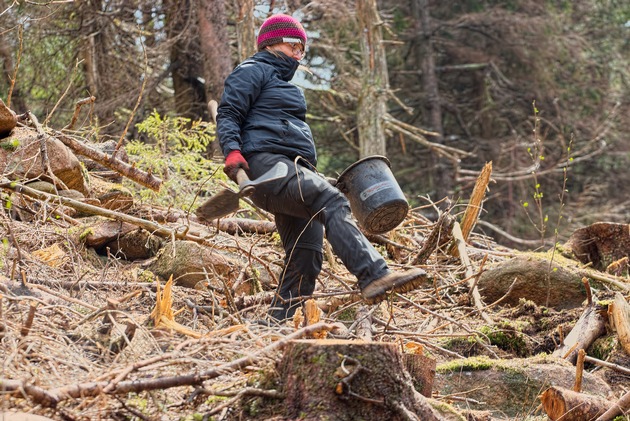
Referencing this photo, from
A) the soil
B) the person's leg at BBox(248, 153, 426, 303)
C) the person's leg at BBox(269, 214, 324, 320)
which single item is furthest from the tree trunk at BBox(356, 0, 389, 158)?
the person's leg at BBox(248, 153, 426, 303)

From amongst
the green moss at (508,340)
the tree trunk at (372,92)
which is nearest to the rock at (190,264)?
the green moss at (508,340)

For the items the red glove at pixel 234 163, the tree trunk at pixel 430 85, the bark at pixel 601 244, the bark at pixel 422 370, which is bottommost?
the tree trunk at pixel 430 85

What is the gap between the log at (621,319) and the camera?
5.38 meters

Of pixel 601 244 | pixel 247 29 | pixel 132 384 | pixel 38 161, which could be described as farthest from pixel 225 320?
pixel 247 29

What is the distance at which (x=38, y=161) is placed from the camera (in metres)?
6.69

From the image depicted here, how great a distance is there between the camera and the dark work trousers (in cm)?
473

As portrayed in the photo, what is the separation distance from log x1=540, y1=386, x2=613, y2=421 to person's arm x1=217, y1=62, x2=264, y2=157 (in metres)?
2.20

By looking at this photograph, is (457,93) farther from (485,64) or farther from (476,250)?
(476,250)

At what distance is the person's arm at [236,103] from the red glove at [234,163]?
0.17 ft

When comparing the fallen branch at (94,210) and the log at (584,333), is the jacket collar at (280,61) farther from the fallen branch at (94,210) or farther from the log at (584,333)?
the log at (584,333)

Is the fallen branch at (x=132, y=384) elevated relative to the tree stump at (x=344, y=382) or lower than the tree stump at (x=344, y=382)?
elevated

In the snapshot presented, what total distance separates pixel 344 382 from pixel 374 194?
1.99 m

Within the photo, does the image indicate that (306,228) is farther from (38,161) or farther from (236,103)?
(38,161)

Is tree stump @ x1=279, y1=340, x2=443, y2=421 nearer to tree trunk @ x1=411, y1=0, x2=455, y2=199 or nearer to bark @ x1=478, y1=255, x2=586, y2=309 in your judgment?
bark @ x1=478, y1=255, x2=586, y2=309
